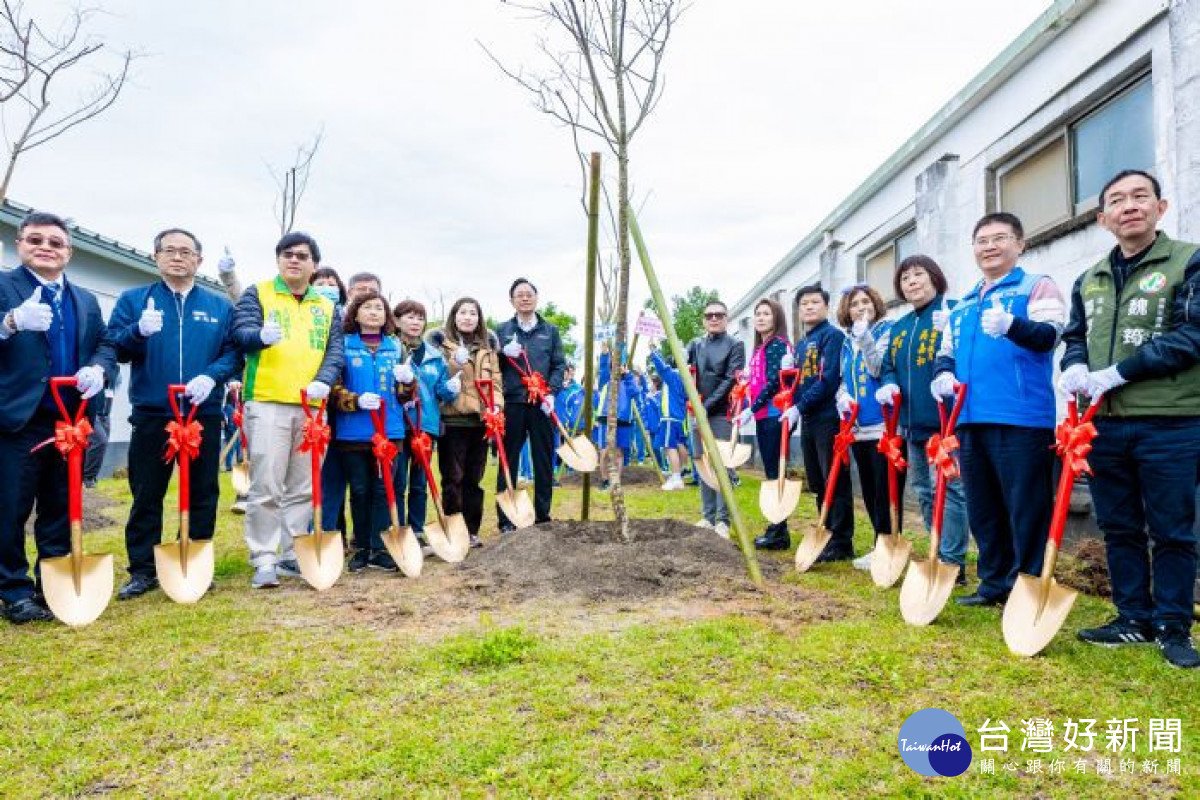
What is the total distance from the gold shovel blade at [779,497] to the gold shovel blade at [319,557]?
283 cm

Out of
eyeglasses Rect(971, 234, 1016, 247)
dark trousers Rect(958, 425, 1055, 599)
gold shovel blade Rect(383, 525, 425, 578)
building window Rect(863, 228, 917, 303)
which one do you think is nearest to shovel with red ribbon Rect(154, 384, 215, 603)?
gold shovel blade Rect(383, 525, 425, 578)

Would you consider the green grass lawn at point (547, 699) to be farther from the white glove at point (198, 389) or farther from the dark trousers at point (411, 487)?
the dark trousers at point (411, 487)

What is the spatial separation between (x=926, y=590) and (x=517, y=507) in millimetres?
3187

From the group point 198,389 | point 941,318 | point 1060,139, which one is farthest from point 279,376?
point 1060,139

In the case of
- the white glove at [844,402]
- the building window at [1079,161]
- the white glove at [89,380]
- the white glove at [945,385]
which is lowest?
the white glove at [844,402]

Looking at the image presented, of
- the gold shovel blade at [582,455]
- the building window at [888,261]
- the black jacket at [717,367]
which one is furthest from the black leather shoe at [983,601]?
the building window at [888,261]

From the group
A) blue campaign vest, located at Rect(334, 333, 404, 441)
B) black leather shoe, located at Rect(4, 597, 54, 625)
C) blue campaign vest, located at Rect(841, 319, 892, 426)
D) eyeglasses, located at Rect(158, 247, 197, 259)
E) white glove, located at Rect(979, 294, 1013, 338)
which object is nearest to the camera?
white glove, located at Rect(979, 294, 1013, 338)

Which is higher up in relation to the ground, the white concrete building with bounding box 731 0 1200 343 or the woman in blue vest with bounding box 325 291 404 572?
the white concrete building with bounding box 731 0 1200 343

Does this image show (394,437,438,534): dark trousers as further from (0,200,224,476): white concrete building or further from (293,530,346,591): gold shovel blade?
(0,200,224,476): white concrete building

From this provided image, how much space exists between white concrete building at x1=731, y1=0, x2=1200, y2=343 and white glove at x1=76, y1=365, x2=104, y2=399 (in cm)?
608

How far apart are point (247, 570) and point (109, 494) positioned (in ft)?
19.2

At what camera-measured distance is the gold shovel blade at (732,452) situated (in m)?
6.15

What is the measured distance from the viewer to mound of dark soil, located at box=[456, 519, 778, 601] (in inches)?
167

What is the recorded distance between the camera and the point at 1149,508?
310 centimetres
